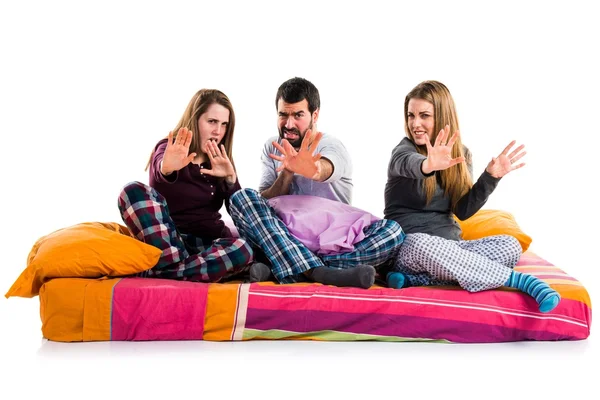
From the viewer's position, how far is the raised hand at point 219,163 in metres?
3.64

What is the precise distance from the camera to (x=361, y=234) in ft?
11.6

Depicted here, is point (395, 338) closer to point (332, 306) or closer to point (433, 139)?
point (332, 306)

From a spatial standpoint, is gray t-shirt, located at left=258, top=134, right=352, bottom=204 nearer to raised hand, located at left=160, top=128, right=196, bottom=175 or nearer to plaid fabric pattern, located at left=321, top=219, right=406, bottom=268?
plaid fabric pattern, located at left=321, top=219, right=406, bottom=268

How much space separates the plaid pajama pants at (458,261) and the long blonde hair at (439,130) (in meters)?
0.29

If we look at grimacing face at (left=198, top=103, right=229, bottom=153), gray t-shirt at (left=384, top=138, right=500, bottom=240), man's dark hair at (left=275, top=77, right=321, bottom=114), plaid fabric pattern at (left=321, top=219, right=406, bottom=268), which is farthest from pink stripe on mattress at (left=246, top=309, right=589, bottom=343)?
man's dark hair at (left=275, top=77, right=321, bottom=114)

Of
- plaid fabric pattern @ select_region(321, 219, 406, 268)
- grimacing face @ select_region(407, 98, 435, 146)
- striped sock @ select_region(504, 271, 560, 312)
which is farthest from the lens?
grimacing face @ select_region(407, 98, 435, 146)

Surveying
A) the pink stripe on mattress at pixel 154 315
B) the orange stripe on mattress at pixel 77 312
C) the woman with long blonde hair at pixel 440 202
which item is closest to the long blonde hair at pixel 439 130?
the woman with long blonde hair at pixel 440 202

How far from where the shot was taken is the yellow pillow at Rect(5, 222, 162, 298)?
3.15 metres

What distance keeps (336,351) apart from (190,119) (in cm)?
133

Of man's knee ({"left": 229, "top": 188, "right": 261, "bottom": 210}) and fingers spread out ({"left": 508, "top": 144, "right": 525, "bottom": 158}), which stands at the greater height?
fingers spread out ({"left": 508, "top": 144, "right": 525, "bottom": 158})

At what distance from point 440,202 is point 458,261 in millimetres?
522

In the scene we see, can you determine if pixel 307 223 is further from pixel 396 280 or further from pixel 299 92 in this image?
pixel 299 92

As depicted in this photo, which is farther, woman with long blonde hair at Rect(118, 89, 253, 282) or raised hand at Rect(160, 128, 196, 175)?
raised hand at Rect(160, 128, 196, 175)

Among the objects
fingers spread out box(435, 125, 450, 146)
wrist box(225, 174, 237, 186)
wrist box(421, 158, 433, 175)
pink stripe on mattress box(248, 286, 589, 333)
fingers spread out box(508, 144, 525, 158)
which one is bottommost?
pink stripe on mattress box(248, 286, 589, 333)
